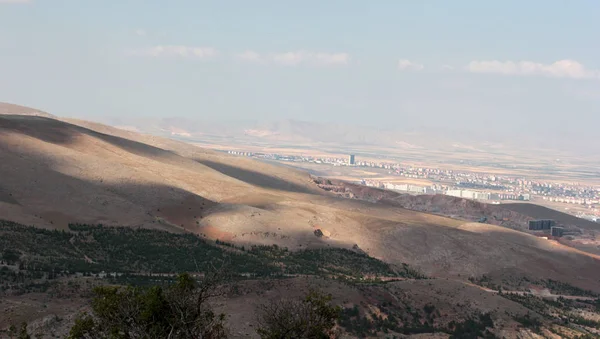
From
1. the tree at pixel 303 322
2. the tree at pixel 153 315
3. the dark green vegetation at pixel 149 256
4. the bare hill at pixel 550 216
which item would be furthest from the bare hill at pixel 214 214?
the bare hill at pixel 550 216

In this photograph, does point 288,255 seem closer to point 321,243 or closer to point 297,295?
point 321,243

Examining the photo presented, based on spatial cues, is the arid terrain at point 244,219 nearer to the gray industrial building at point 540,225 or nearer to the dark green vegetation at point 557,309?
the dark green vegetation at point 557,309

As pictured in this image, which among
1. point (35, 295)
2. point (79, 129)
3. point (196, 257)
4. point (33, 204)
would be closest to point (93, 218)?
point (33, 204)

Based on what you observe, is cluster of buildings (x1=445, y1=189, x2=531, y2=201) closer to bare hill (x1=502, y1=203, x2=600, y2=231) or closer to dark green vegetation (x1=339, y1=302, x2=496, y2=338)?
bare hill (x1=502, y1=203, x2=600, y2=231)

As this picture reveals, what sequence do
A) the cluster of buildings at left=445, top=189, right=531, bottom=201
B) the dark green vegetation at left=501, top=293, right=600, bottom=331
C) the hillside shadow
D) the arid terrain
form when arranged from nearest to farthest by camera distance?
the dark green vegetation at left=501, top=293, right=600, bottom=331
the arid terrain
the hillside shadow
the cluster of buildings at left=445, top=189, right=531, bottom=201

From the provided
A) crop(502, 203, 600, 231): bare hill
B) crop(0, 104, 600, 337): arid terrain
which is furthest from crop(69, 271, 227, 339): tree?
crop(502, 203, 600, 231): bare hill

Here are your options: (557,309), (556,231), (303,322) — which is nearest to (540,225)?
A: (556,231)

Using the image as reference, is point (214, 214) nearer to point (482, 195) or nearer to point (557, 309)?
point (557, 309)
